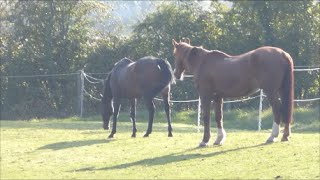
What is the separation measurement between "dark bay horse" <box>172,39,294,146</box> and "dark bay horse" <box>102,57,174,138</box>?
2246 mm

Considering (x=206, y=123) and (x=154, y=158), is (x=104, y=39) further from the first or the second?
(x=154, y=158)

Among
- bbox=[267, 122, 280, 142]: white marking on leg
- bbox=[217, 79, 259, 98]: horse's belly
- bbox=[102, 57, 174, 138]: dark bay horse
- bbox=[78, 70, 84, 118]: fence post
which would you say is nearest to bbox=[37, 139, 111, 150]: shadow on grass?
bbox=[102, 57, 174, 138]: dark bay horse

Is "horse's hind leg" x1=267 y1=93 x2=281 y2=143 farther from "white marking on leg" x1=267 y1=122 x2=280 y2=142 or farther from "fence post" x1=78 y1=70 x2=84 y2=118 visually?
"fence post" x1=78 y1=70 x2=84 y2=118

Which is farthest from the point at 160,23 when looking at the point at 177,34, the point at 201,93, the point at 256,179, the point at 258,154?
the point at 256,179

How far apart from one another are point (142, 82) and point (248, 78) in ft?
12.7

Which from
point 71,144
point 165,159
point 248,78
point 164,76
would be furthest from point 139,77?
point 165,159

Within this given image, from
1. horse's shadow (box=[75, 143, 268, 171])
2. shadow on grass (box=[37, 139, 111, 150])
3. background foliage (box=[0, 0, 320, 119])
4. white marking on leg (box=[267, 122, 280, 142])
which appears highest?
background foliage (box=[0, 0, 320, 119])

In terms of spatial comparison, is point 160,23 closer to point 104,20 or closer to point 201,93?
point 104,20

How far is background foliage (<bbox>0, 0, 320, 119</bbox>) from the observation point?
97.2 feet

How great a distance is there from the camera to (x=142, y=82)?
17297 mm

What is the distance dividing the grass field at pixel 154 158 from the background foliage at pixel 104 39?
1258 centimetres

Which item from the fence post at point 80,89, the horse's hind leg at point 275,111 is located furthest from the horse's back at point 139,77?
the fence post at point 80,89

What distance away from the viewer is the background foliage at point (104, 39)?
29641 millimetres

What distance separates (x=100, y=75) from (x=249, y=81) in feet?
56.6
